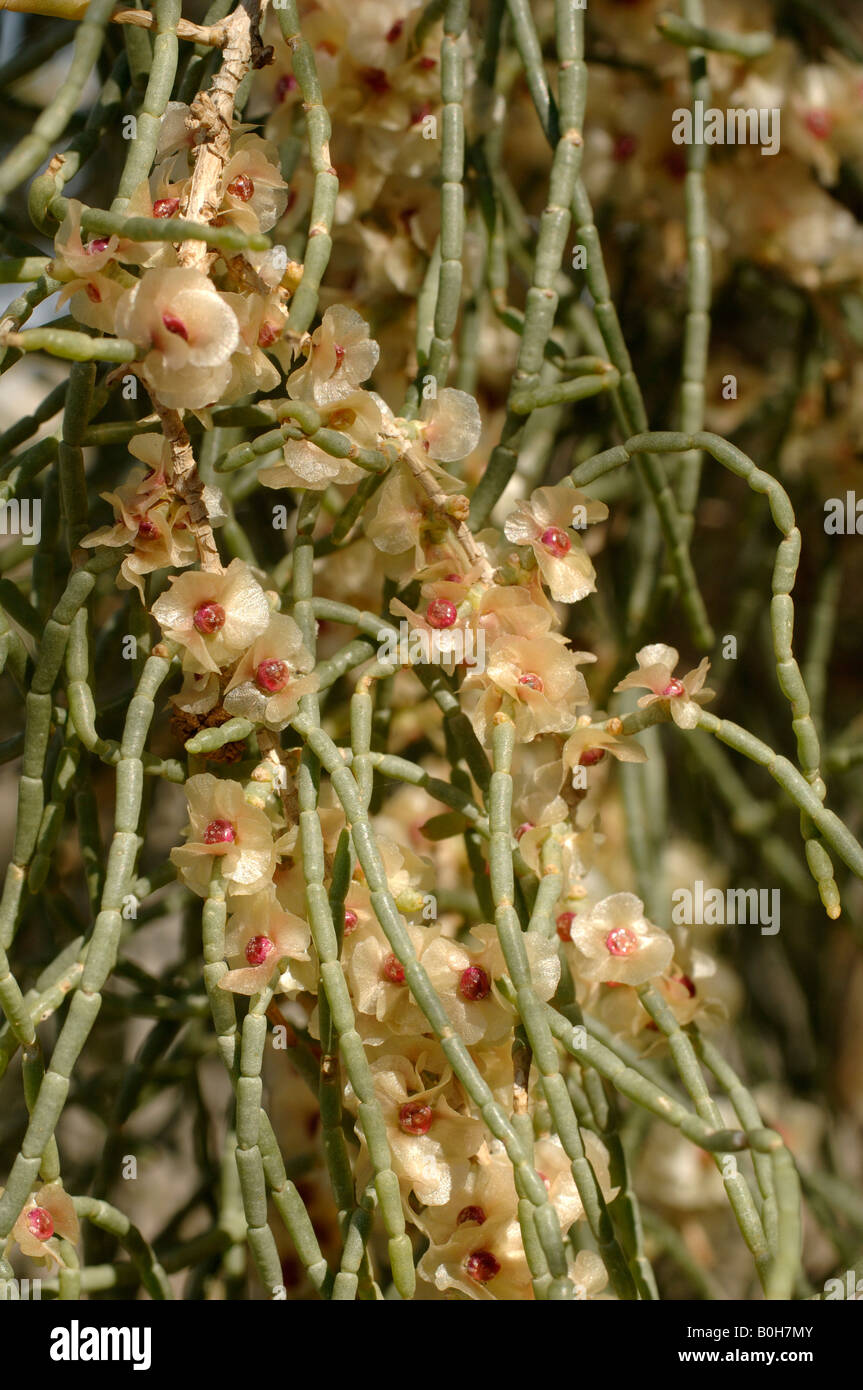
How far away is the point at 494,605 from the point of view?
56 centimetres

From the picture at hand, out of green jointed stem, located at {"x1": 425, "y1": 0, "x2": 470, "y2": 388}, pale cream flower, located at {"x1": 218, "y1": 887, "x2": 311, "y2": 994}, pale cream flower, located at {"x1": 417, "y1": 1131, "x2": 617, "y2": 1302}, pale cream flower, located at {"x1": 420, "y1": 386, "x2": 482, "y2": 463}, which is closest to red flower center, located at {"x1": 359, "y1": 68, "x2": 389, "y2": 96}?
green jointed stem, located at {"x1": 425, "y1": 0, "x2": 470, "y2": 388}

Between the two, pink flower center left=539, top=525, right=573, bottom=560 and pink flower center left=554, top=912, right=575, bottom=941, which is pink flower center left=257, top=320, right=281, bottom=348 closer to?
pink flower center left=539, top=525, right=573, bottom=560

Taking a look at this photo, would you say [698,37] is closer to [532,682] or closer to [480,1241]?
[532,682]

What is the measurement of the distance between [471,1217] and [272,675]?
25cm

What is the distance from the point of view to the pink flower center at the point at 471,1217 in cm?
52

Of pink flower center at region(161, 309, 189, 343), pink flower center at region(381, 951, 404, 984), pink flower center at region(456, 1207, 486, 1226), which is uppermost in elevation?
pink flower center at region(161, 309, 189, 343)

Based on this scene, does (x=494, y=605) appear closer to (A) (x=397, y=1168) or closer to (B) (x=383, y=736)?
(B) (x=383, y=736)

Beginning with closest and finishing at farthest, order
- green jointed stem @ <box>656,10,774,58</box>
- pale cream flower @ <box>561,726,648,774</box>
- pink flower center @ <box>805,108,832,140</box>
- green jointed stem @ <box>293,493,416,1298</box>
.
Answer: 1. green jointed stem @ <box>293,493,416,1298</box>
2. pale cream flower @ <box>561,726,648,774</box>
3. green jointed stem @ <box>656,10,774,58</box>
4. pink flower center @ <box>805,108,832,140</box>

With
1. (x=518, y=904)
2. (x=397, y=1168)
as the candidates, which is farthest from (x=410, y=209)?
(x=397, y=1168)

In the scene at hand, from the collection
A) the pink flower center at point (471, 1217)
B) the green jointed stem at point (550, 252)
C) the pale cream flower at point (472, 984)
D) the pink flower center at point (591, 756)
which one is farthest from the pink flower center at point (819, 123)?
the pink flower center at point (471, 1217)

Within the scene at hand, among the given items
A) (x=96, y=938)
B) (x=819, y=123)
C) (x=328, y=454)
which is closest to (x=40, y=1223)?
(x=96, y=938)

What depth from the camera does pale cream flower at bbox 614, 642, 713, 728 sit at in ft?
1.79

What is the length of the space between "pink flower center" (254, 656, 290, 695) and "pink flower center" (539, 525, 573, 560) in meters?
0.14

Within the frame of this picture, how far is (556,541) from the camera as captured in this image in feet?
1.86
